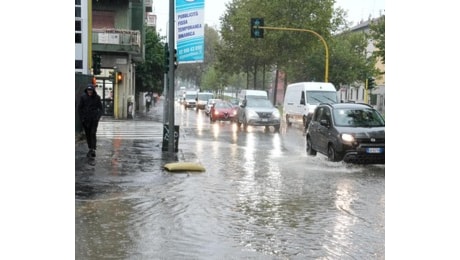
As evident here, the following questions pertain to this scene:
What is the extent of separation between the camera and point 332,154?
14.7 metres

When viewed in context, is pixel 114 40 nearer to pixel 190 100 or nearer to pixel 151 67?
pixel 151 67

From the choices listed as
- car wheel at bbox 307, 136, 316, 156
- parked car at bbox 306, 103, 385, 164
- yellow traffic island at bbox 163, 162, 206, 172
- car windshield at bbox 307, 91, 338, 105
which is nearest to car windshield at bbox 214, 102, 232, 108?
car windshield at bbox 307, 91, 338, 105

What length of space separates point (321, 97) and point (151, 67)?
1980 cm

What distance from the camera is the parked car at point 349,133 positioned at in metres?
13.9

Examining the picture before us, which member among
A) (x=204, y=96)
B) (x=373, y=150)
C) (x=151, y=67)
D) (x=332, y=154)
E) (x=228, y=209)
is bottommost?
(x=228, y=209)

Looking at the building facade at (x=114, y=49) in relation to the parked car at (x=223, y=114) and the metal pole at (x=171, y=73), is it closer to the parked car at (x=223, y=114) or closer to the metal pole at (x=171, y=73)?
the parked car at (x=223, y=114)

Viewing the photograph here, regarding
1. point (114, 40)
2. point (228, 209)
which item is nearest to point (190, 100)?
point (114, 40)

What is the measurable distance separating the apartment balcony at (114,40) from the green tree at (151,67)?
10425 millimetres

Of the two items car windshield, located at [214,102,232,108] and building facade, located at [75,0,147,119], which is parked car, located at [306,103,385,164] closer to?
building facade, located at [75,0,147,119]

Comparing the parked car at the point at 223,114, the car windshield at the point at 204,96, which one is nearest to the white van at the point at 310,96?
the parked car at the point at 223,114

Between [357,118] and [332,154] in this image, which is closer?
[332,154]

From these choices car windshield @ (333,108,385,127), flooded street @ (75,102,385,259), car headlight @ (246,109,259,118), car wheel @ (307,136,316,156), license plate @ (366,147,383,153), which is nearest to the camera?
flooded street @ (75,102,385,259)

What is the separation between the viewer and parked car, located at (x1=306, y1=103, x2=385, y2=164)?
13.9 meters
